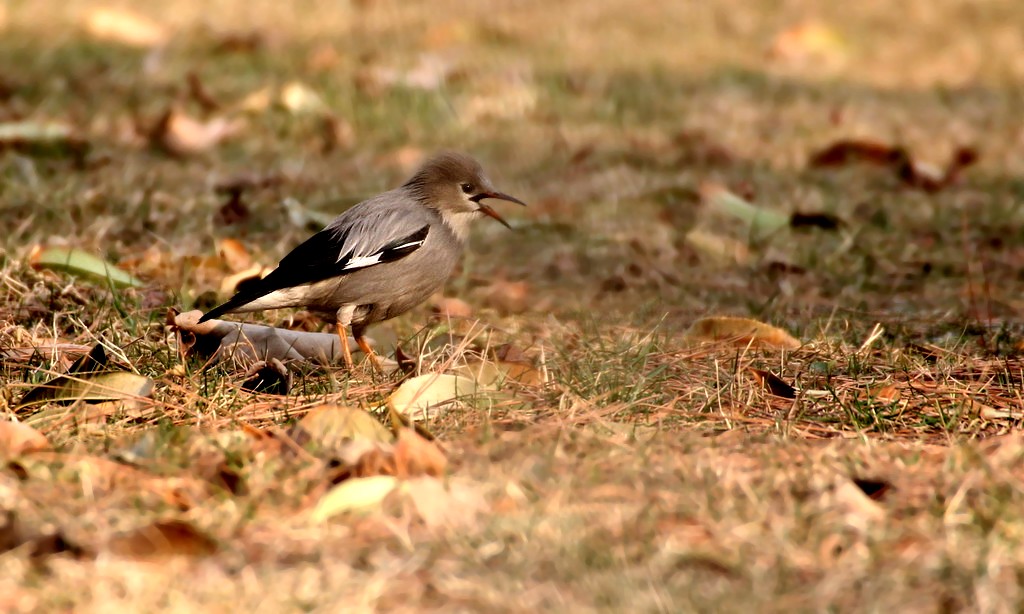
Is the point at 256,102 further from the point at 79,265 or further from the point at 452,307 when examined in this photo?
the point at 79,265

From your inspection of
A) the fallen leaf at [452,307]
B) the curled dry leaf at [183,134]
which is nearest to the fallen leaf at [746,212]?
the fallen leaf at [452,307]

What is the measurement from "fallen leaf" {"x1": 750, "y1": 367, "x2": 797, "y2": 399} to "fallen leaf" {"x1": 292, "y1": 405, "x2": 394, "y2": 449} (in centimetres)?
120

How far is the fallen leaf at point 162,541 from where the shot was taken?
272 centimetres

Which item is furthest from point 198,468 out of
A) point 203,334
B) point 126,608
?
point 203,334

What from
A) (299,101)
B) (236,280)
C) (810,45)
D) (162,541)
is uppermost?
(162,541)

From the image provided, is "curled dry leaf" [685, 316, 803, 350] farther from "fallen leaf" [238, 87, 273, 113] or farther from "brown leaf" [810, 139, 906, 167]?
"fallen leaf" [238, 87, 273, 113]

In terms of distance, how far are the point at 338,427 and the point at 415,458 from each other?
1.01ft

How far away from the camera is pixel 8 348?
13.8 ft

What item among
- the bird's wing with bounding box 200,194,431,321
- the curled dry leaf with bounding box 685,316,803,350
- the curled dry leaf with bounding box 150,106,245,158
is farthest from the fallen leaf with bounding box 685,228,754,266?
the curled dry leaf with bounding box 150,106,245,158

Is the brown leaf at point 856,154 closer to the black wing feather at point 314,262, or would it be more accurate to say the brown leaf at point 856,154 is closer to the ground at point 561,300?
the ground at point 561,300

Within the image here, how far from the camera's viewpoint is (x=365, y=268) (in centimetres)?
471

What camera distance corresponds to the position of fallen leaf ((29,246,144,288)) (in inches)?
196

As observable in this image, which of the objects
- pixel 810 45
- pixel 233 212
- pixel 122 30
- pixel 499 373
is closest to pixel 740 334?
pixel 499 373

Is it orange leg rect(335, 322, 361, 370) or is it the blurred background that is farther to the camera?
the blurred background
